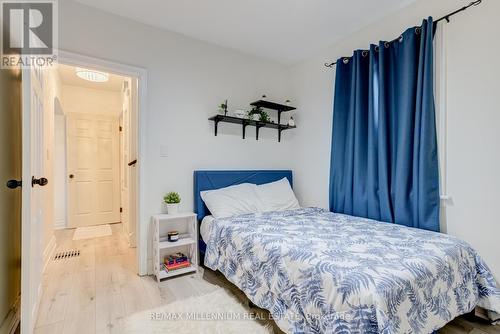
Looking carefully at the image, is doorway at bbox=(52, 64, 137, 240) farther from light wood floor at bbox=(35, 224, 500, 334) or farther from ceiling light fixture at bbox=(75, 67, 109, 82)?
light wood floor at bbox=(35, 224, 500, 334)

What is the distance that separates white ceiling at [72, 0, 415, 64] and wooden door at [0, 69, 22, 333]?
3.48 ft

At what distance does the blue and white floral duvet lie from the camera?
114 centimetres

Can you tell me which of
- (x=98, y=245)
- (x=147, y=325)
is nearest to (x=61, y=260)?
(x=98, y=245)

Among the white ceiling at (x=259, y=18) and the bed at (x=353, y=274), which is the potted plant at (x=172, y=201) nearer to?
the bed at (x=353, y=274)

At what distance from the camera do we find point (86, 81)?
4094mm

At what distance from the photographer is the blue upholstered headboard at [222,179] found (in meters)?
2.68

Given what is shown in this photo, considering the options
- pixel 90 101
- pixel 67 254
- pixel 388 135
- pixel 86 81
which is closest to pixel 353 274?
pixel 388 135

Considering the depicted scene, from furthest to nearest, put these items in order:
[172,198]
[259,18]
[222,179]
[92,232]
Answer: [92,232]
[222,179]
[172,198]
[259,18]

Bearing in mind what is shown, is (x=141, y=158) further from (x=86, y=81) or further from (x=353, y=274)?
(x=86, y=81)

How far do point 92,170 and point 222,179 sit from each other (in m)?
2.99

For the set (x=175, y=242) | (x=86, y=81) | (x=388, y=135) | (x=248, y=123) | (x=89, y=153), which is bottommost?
(x=175, y=242)

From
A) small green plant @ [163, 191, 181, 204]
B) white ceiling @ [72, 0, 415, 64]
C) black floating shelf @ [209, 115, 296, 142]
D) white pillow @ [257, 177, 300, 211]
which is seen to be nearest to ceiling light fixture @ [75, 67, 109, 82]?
white ceiling @ [72, 0, 415, 64]

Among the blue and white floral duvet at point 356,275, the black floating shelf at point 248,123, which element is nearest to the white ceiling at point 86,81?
the black floating shelf at point 248,123

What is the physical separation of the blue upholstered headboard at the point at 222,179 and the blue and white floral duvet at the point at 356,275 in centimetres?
66
